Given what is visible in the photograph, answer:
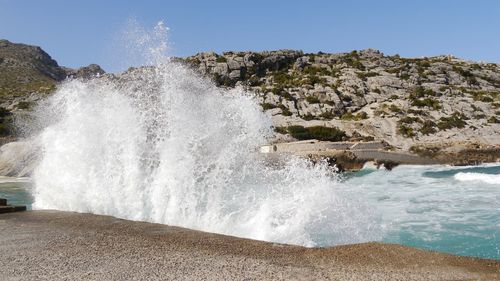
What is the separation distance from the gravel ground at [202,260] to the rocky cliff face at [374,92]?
4528 centimetres

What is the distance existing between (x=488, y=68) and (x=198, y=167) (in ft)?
332

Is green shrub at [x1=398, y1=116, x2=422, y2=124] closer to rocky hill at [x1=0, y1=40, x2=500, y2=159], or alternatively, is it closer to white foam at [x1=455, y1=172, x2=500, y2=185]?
rocky hill at [x1=0, y1=40, x2=500, y2=159]

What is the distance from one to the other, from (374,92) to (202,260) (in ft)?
244

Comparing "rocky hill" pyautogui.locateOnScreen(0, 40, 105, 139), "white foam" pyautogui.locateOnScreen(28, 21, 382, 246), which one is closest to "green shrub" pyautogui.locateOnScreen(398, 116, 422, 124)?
"white foam" pyautogui.locateOnScreen(28, 21, 382, 246)

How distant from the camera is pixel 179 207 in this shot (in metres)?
11.9

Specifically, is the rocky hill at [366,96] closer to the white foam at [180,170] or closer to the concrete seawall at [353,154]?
the concrete seawall at [353,154]

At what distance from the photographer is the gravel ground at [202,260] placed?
241 inches

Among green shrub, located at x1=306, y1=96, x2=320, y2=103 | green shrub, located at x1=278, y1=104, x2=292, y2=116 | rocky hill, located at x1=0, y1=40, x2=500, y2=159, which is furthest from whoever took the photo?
green shrub, located at x1=306, y1=96, x2=320, y2=103

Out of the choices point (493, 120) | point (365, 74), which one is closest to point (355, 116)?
point (493, 120)

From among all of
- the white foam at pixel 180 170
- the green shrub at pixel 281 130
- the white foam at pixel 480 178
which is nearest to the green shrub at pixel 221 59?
the green shrub at pixel 281 130

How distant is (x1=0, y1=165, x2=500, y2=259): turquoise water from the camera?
11.5m

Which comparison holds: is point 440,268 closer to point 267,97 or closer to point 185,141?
point 185,141

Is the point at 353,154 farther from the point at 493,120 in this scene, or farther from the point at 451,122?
the point at 493,120

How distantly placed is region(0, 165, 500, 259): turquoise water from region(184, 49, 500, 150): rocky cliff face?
79.9 feet
